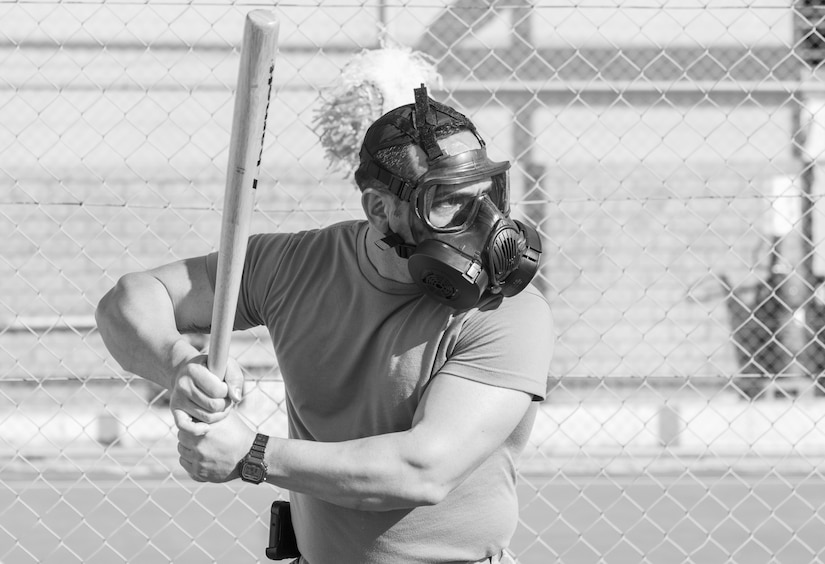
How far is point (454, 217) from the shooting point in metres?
2.18

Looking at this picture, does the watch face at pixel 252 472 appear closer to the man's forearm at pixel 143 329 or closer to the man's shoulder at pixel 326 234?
the man's forearm at pixel 143 329

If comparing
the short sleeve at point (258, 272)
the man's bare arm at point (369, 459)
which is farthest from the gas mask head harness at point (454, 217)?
the short sleeve at point (258, 272)

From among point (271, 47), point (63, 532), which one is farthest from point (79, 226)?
point (271, 47)

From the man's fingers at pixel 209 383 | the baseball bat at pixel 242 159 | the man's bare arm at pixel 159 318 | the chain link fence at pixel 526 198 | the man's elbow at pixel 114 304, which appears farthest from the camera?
the chain link fence at pixel 526 198

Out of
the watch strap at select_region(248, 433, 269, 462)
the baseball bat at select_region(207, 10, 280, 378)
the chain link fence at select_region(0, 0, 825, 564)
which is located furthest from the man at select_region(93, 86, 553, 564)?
the chain link fence at select_region(0, 0, 825, 564)

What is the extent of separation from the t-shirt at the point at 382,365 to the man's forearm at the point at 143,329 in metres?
0.21

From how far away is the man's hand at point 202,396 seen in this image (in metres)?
1.94

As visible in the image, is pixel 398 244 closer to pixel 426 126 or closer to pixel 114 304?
pixel 426 126

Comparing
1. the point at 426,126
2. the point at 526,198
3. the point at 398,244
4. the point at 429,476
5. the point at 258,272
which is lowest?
the point at 526,198

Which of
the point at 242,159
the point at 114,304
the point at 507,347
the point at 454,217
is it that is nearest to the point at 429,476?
the point at 507,347

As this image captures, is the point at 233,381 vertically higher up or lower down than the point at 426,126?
lower down

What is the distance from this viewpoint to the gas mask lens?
212 cm

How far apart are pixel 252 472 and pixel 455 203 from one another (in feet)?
2.23

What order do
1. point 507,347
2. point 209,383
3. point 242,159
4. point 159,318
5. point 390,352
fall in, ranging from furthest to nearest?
point 159,318 → point 390,352 → point 507,347 → point 209,383 → point 242,159
